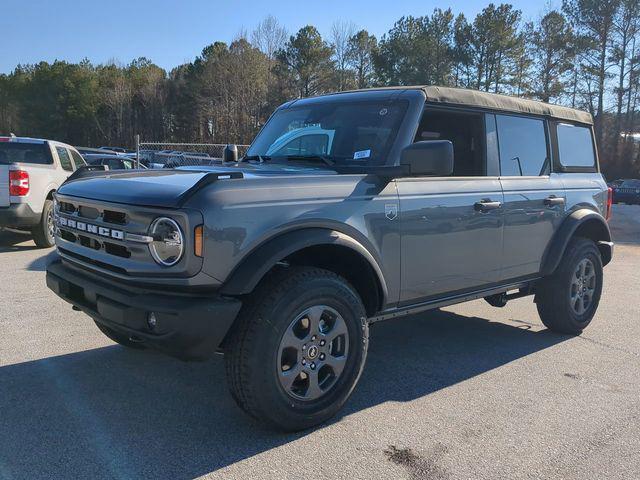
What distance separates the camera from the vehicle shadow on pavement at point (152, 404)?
301 centimetres

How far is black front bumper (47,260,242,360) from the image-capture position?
288 cm

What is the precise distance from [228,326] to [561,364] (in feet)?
10.2

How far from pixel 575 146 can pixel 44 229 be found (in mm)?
8203

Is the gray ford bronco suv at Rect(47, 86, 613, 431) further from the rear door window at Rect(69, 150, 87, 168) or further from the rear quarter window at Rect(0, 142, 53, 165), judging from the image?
the rear door window at Rect(69, 150, 87, 168)

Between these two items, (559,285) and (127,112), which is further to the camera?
(127,112)

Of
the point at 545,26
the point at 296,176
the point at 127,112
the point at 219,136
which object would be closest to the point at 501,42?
the point at 545,26

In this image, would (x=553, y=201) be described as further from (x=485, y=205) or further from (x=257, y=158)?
(x=257, y=158)

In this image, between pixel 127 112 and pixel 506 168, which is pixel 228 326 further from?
pixel 127 112

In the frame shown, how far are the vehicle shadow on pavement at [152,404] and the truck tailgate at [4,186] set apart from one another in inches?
223

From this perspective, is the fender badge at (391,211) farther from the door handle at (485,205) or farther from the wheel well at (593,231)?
the wheel well at (593,231)

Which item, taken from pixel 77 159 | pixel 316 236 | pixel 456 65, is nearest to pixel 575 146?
pixel 316 236

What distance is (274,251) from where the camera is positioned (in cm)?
315

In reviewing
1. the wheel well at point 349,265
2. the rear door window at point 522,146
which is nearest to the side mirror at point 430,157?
the wheel well at point 349,265

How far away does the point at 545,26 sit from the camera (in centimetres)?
5194
